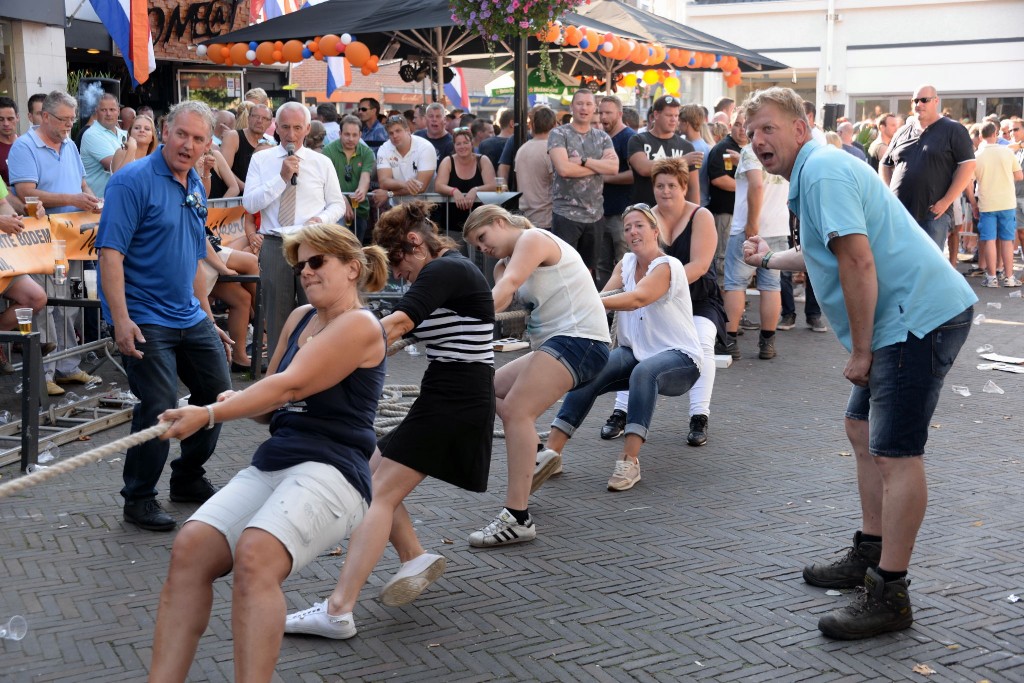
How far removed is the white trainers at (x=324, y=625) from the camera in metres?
4.12

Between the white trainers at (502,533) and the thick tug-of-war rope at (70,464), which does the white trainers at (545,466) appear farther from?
the thick tug-of-war rope at (70,464)

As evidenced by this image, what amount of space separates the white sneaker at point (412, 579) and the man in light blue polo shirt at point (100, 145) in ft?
22.2

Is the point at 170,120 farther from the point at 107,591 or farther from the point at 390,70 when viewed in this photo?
the point at 390,70

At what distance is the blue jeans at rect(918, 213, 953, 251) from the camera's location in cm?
1053

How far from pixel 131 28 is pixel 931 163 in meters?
9.63

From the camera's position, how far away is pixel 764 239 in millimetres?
9898

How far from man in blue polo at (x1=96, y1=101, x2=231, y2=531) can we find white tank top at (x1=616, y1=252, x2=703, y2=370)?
Result: 101 inches

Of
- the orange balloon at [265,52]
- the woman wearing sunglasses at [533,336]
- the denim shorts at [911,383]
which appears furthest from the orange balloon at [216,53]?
the denim shorts at [911,383]

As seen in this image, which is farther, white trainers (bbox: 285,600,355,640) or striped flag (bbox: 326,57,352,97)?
striped flag (bbox: 326,57,352,97)

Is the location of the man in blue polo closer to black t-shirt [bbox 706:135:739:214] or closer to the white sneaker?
the white sneaker

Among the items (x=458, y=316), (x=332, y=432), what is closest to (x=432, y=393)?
(x=458, y=316)

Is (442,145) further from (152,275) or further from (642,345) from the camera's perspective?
(152,275)

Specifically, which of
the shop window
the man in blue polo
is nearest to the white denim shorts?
the man in blue polo

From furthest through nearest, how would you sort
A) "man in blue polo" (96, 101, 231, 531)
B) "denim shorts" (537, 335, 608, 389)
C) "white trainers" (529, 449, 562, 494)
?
1. "white trainers" (529, 449, 562, 494)
2. "denim shorts" (537, 335, 608, 389)
3. "man in blue polo" (96, 101, 231, 531)
